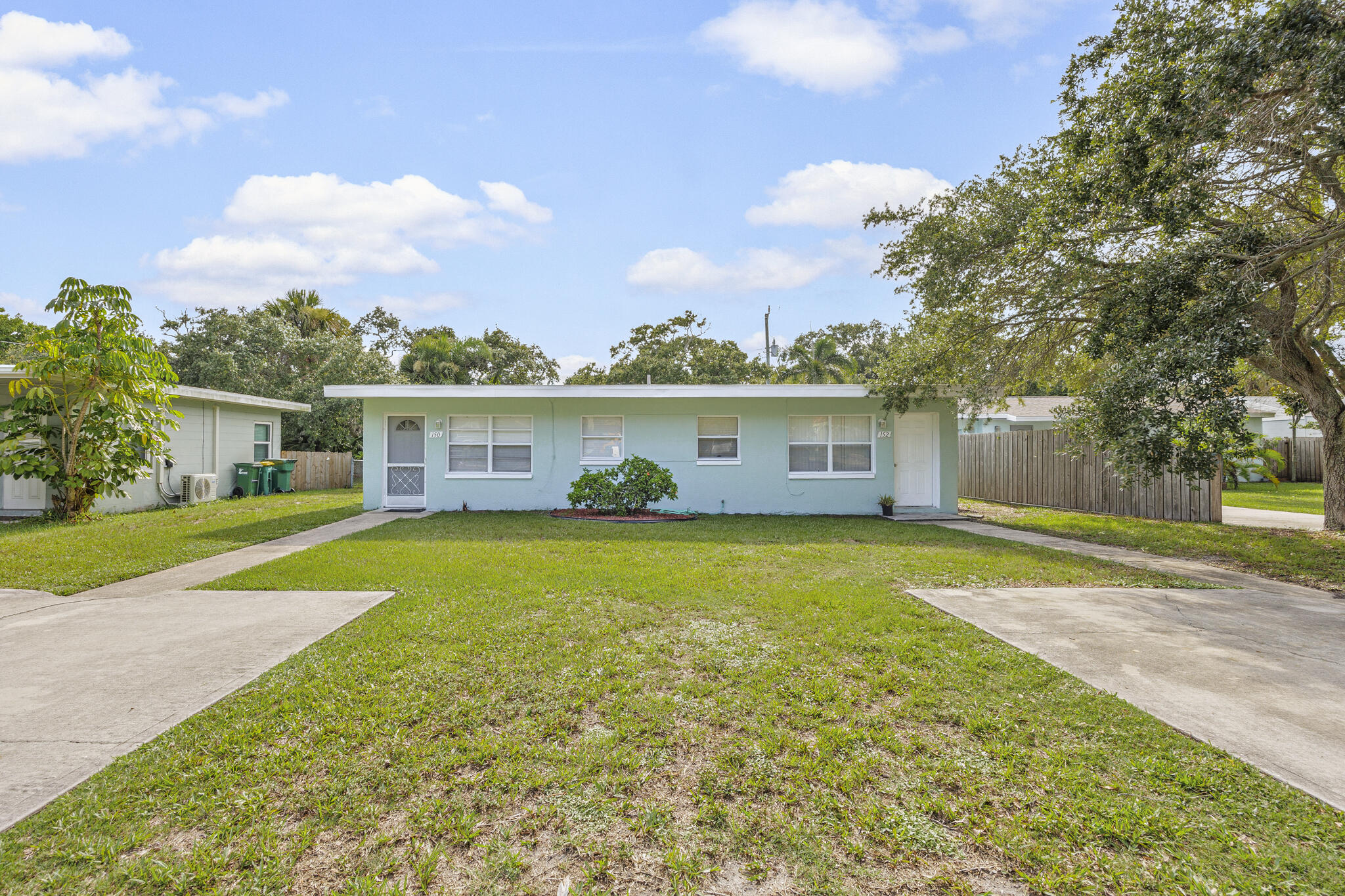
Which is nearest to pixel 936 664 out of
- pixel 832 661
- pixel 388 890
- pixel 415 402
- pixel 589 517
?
pixel 832 661

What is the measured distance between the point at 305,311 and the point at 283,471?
1692 centimetres

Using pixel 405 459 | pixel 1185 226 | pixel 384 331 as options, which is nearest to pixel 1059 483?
pixel 1185 226

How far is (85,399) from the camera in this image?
10859 mm

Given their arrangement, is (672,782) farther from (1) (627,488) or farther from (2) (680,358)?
(2) (680,358)

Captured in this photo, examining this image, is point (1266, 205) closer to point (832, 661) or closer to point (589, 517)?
point (832, 661)

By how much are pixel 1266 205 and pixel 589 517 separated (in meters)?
11.5

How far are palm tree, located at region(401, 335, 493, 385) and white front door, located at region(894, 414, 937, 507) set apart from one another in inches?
601

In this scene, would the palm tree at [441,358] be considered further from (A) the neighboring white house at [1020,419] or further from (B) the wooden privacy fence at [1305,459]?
(B) the wooden privacy fence at [1305,459]

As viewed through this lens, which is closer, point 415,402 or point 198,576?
point 198,576

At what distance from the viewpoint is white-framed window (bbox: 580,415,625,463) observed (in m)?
13.6

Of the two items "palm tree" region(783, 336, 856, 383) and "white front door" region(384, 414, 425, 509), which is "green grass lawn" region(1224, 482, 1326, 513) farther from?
"white front door" region(384, 414, 425, 509)

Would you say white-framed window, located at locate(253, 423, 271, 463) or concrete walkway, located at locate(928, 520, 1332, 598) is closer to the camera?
concrete walkway, located at locate(928, 520, 1332, 598)

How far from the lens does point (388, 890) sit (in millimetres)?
2078

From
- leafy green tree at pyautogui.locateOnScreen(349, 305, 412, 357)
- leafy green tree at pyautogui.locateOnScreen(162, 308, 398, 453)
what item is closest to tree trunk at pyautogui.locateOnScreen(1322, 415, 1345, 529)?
leafy green tree at pyautogui.locateOnScreen(162, 308, 398, 453)
